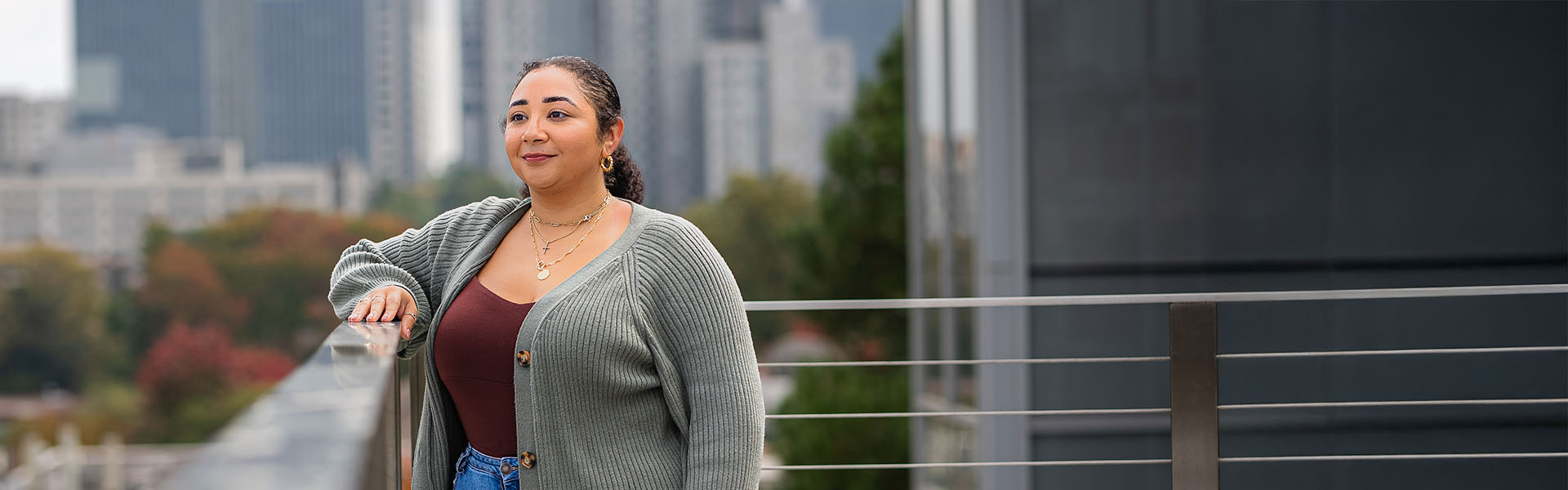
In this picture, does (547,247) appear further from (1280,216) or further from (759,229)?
(759,229)

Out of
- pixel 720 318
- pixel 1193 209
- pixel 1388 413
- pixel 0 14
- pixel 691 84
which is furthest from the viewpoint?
pixel 0 14

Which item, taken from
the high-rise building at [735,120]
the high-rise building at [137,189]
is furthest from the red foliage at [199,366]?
the high-rise building at [735,120]

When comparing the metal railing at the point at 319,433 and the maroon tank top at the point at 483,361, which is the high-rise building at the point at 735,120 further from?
the metal railing at the point at 319,433

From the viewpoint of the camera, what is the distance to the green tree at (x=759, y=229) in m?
18.8

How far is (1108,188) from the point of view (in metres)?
4.88

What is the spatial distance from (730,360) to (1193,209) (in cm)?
330

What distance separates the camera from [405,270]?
6.24 ft

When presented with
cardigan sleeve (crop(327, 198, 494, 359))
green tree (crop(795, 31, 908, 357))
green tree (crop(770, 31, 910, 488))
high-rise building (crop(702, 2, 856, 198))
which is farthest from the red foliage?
cardigan sleeve (crop(327, 198, 494, 359))

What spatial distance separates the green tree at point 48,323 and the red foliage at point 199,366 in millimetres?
1067

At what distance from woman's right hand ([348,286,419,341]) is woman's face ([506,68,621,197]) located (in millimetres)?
225

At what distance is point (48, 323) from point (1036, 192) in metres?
24.1

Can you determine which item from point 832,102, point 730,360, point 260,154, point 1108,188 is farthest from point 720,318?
point 260,154

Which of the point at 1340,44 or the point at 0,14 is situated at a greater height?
the point at 0,14

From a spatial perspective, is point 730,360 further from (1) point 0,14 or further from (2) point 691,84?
(1) point 0,14
